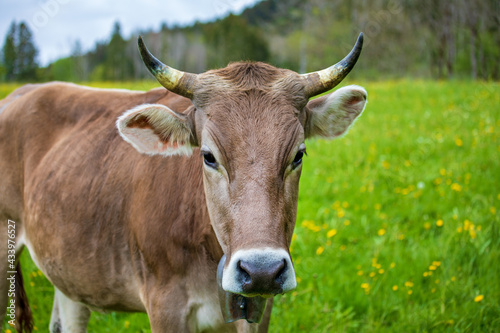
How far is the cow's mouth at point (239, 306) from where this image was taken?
2.40 m

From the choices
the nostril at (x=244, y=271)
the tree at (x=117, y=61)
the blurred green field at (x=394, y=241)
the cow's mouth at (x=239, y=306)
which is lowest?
the tree at (x=117, y=61)

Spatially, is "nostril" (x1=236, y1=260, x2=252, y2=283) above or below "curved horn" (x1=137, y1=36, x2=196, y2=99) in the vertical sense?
below

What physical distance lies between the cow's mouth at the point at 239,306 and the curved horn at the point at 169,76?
1.04 metres

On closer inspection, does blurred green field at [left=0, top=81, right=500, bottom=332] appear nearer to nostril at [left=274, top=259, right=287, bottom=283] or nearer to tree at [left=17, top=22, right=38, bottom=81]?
nostril at [left=274, top=259, right=287, bottom=283]

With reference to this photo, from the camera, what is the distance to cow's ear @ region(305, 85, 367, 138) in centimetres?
270

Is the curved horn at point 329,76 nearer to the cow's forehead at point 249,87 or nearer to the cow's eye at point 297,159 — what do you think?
the cow's forehead at point 249,87

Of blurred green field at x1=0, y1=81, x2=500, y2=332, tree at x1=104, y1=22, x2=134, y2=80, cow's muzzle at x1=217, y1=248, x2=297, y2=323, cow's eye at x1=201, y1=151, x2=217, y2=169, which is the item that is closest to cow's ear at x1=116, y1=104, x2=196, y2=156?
cow's eye at x1=201, y1=151, x2=217, y2=169

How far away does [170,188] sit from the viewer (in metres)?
2.79

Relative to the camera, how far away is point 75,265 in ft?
10.0

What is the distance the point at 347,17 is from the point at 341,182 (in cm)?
3352

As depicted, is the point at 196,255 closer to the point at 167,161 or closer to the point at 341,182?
the point at 167,161

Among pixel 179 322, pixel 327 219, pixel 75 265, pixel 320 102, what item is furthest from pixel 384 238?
pixel 75 265

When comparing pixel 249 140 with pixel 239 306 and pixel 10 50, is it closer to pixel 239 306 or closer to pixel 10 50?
pixel 239 306

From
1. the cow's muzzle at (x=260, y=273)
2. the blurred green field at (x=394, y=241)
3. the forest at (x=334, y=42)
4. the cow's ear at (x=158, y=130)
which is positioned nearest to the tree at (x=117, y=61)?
the forest at (x=334, y=42)
